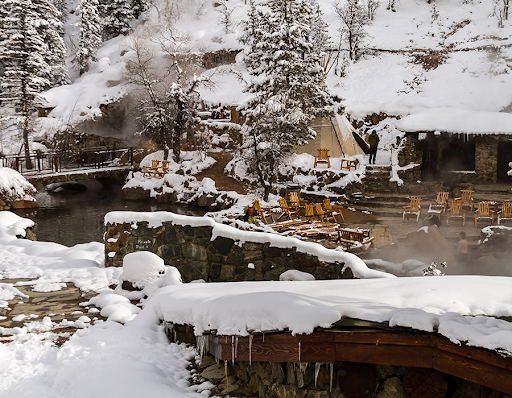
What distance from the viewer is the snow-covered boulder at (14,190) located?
23.3 metres

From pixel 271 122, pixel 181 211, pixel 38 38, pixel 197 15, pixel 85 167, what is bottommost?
pixel 181 211

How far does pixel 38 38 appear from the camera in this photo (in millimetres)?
29094

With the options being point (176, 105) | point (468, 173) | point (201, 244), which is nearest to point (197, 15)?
point (176, 105)

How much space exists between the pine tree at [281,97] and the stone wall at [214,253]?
1285 centimetres

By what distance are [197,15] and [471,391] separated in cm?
4838

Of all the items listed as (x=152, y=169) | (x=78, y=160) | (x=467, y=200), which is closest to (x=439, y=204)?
(x=467, y=200)

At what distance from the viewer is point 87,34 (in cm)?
3925

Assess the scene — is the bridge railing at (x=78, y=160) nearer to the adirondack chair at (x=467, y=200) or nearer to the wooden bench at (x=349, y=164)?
the wooden bench at (x=349, y=164)

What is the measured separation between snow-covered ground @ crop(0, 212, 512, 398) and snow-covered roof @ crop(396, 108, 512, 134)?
18056 mm

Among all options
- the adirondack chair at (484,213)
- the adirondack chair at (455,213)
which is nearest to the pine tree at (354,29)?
the adirondack chair at (455,213)

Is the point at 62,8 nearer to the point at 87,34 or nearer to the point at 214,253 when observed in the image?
the point at 87,34

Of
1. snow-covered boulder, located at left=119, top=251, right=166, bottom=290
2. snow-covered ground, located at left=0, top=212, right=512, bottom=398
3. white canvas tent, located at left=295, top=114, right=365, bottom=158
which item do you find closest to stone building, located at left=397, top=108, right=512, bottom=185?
white canvas tent, located at left=295, top=114, right=365, bottom=158

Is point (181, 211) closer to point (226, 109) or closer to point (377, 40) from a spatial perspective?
point (226, 109)

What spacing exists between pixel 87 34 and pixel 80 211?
20951 mm
